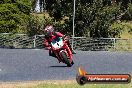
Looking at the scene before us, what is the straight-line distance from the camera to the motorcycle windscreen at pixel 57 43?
8815 mm

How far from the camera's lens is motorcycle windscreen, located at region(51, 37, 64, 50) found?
8815 mm

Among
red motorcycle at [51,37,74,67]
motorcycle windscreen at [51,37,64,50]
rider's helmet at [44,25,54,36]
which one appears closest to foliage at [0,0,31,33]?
red motorcycle at [51,37,74,67]

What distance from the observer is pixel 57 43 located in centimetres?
901

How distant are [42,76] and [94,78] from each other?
958cm

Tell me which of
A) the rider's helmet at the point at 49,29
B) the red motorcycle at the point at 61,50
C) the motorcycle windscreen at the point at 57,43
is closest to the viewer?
the rider's helmet at the point at 49,29

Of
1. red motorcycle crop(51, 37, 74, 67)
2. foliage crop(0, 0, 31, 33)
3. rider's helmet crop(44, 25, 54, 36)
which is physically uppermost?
rider's helmet crop(44, 25, 54, 36)

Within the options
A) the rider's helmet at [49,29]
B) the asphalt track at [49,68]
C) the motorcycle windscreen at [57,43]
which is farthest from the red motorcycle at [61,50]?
the asphalt track at [49,68]

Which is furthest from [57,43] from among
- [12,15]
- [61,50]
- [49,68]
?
[12,15]

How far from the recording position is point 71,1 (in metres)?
40.5

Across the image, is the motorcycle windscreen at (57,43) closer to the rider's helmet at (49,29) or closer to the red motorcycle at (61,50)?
the red motorcycle at (61,50)

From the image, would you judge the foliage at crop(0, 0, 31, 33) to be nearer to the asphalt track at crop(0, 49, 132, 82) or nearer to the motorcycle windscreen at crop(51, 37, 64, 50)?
the asphalt track at crop(0, 49, 132, 82)

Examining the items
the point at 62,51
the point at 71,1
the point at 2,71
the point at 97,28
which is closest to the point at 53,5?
the point at 71,1

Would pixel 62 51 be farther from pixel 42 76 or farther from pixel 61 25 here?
pixel 61 25

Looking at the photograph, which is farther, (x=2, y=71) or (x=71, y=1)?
(x=71, y=1)
